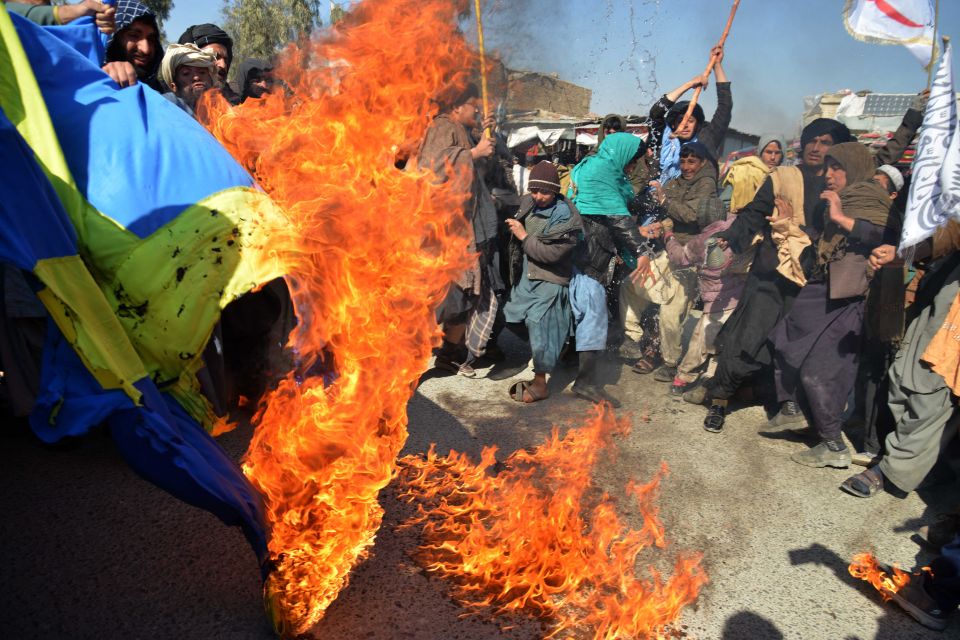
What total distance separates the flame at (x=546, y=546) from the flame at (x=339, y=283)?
0.49 metres

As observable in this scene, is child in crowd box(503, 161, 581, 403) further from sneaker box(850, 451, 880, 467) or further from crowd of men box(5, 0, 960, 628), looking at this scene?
sneaker box(850, 451, 880, 467)

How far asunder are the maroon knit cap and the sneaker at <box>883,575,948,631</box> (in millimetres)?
3732

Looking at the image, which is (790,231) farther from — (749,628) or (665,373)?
(749,628)

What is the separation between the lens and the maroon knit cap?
17.5 feet

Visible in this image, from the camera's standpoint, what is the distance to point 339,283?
110 inches

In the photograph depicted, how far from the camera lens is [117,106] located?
7.48 feet

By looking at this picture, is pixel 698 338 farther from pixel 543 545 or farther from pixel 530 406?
pixel 543 545

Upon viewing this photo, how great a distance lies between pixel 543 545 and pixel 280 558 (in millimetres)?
1258

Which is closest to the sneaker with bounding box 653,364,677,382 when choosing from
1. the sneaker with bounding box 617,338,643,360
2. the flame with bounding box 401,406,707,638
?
the sneaker with bounding box 617,338,643,360

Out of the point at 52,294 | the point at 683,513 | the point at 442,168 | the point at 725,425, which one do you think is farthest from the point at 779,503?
the point at 52,294

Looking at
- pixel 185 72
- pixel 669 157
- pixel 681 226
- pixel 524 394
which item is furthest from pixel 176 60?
pixel 669 157

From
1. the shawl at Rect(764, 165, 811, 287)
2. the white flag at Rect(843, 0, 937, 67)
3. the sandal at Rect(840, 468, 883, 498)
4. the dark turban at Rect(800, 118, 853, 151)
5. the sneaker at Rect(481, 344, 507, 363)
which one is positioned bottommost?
the sneaker at Rect(481, 344, 507, 363)

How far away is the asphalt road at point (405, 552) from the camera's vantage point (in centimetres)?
259

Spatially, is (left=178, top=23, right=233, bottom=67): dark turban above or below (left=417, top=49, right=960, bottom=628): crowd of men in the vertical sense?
above
